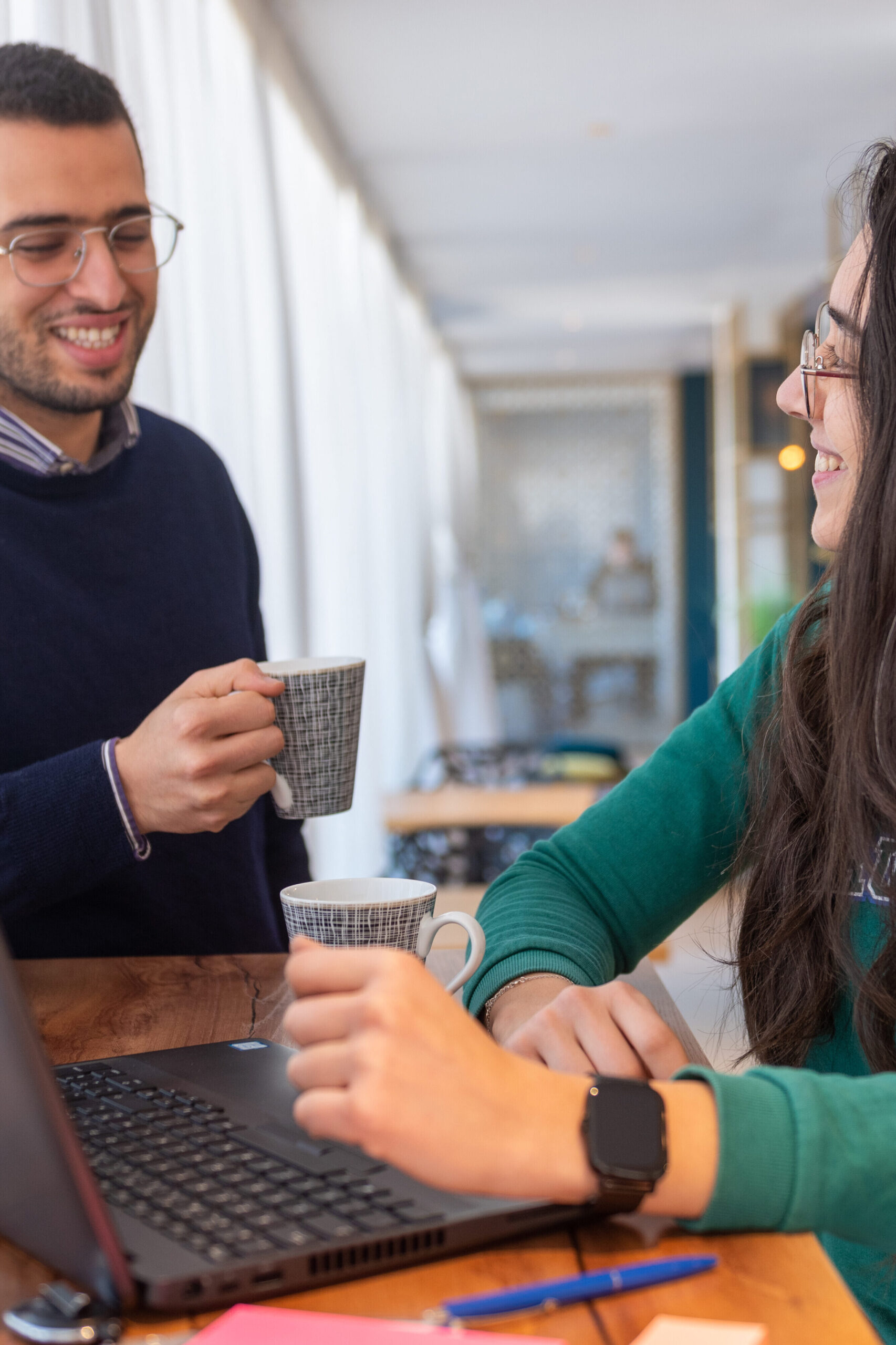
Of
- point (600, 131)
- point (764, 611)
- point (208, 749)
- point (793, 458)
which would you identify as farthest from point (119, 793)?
point (764, 611)

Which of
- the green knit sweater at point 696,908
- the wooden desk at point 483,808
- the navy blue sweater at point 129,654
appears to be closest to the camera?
the green knit sweater at point 696,908

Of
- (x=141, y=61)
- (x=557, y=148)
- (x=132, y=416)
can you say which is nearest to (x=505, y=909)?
(x=132, y=416)

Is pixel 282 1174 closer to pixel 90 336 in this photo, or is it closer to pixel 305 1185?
pixel 305 1185

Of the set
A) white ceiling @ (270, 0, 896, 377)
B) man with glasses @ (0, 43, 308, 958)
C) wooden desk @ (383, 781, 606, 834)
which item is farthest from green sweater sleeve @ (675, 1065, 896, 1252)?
white ceiling @ (270, 0, 896, 377)

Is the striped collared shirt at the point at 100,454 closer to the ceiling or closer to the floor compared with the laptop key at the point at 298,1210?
closer to the ceiling

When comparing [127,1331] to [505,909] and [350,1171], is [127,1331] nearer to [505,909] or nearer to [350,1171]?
[350,1171]

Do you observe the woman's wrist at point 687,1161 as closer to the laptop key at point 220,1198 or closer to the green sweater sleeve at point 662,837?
the laptop key at point 220,1198

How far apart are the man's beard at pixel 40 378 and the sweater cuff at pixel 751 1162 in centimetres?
107

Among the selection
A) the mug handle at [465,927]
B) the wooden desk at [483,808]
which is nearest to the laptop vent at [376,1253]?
the mug handle at [465,927]

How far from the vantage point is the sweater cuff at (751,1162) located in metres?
0.57

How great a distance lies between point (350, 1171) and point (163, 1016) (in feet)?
1.28

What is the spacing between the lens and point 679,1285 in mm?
536

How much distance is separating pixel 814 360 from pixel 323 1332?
2.81ft

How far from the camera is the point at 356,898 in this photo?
32.4 inches
